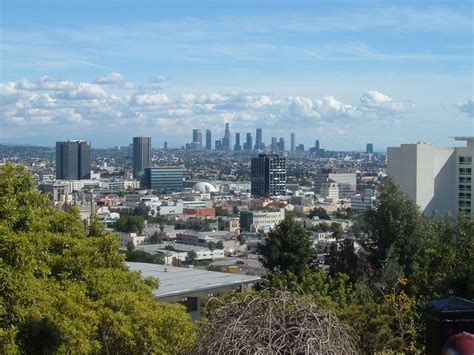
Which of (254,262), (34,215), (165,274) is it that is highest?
(34,215)

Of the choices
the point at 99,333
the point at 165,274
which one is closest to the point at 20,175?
the point at 99,333

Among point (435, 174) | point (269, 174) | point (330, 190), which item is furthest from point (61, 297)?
point (330, 190)

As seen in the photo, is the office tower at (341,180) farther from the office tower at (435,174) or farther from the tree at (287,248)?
the tree at (287,248)

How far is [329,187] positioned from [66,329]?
325ft

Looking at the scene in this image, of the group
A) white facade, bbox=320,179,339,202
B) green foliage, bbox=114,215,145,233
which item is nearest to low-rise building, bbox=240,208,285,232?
green foliage, bbox=114,215,145,233

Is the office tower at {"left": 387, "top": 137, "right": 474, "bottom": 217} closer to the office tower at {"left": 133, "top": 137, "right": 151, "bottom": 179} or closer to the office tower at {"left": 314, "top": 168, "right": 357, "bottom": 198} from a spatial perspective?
the office tower at {"left": 314, "top": 168, "right": 357, "bottom": 198}

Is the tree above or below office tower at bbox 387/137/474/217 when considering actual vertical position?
below

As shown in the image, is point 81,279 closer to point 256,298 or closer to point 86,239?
point 86,239

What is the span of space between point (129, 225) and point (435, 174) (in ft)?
129

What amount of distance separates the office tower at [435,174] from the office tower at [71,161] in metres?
100

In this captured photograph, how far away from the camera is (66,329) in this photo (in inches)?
201

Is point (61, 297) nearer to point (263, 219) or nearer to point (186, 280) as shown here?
point (186, 280)

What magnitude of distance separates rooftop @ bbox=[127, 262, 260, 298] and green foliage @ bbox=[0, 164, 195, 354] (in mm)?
5353

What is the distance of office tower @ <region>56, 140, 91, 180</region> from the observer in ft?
409
